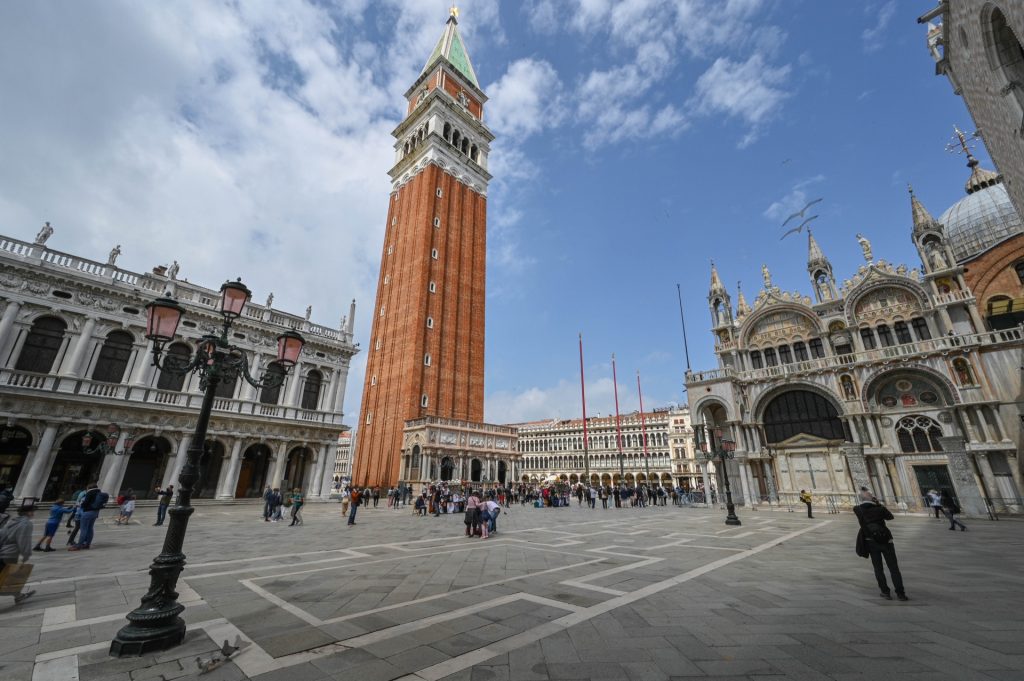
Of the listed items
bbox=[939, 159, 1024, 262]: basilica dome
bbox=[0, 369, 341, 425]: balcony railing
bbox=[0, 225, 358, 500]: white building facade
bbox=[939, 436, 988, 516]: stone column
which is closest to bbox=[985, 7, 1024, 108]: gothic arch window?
bbox=[939, 436, 988, 516]: stone column

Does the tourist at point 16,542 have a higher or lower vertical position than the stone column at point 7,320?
lower

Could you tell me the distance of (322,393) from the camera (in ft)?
91.2

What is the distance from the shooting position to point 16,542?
5.24 meters

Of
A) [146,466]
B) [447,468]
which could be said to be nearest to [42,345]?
[146,466]

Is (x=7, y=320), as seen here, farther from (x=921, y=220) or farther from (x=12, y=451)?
(x=921, y=220)

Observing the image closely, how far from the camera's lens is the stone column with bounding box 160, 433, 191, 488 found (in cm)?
2023

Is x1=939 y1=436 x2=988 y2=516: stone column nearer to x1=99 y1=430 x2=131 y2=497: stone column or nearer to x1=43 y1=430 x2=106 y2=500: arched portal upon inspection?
x1=99 y1=430 x2=131 y2=497: stone column

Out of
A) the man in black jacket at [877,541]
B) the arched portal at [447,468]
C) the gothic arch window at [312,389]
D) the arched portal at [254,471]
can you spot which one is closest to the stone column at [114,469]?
the arched portal at [254,471]

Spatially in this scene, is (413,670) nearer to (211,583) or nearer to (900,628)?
(211,583)

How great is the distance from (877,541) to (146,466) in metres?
29.0

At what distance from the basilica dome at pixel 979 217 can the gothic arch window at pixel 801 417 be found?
50.8ft

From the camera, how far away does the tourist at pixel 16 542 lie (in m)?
5.07

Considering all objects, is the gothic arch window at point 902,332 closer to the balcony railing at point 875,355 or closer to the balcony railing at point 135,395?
the balcony railing at point 875,355

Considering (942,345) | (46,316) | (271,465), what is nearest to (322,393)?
(271,465)
